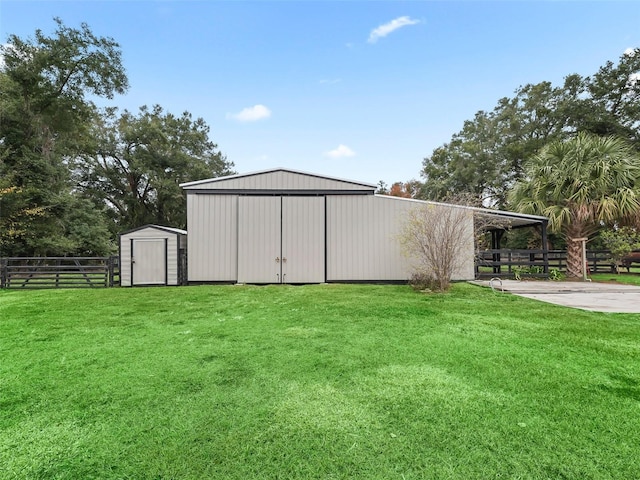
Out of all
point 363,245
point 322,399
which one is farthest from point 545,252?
point 322,399

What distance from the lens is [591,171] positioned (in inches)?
400

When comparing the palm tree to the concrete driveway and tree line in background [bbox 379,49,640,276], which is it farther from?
the concrete driveway

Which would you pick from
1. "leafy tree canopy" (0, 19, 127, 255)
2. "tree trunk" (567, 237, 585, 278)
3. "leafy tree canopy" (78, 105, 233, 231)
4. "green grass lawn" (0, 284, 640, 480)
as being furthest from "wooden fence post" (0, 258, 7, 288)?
"tree trunk" (567, 237, 585, 278)

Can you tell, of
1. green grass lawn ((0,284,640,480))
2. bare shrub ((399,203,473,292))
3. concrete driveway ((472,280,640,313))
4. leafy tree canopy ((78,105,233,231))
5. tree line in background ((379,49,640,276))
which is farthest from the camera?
leafy tree canopy ((78,105,233,231))

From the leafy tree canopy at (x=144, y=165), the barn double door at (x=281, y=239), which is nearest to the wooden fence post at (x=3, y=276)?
the barn double door at (x=281, y=239)

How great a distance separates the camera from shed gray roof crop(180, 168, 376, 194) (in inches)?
388

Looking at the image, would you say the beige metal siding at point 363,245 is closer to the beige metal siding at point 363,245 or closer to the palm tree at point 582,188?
the beige metal siding at point 363,245

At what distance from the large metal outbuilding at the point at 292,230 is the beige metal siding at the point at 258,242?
30mm

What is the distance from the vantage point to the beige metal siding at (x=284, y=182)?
988 centimetres

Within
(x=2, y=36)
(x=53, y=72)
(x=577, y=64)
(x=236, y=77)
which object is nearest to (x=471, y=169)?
(x=577, y=64)

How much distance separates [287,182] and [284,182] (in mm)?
95

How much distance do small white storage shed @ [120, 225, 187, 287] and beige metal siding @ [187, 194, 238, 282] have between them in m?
0.51

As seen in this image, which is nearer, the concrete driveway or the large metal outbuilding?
the concrete driveway

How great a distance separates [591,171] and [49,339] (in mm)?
14199
